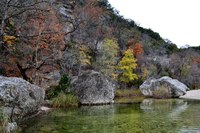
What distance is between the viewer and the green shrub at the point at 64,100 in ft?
80.7

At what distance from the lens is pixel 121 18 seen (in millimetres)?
68062

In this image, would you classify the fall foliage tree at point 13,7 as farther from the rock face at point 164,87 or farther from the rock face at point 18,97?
A: the rock face at point 164,87

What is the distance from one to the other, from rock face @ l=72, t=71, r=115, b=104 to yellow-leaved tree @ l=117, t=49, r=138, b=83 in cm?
1502

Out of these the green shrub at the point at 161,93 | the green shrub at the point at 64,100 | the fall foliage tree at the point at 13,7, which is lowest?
the green shrub at the point at 64,100

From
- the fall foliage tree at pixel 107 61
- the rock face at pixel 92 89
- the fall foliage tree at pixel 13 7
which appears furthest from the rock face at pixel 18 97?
the fall foliage tree at pixel 107 61

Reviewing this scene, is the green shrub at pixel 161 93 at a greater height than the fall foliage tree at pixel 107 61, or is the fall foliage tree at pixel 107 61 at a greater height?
the fall foliage tree at pixel 107 61

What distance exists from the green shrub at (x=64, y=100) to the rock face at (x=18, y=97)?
613 cm

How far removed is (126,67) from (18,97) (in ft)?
96.6

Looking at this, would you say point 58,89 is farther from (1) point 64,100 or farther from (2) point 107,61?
(2) point 107,61

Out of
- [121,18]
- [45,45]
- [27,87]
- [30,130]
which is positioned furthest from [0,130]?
[121,18]

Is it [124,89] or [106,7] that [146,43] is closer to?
[106,7]

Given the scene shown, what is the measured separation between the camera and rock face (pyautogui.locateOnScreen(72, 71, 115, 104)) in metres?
27.6

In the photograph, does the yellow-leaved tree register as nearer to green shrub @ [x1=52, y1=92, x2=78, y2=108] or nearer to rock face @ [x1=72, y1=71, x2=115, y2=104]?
rock face @ [x1=72, y1=71, x2=115, y2=104]

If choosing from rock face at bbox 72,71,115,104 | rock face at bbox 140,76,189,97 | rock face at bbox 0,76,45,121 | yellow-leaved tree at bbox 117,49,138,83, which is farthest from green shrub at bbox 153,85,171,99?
rock face at bbox 0,76,45,121
